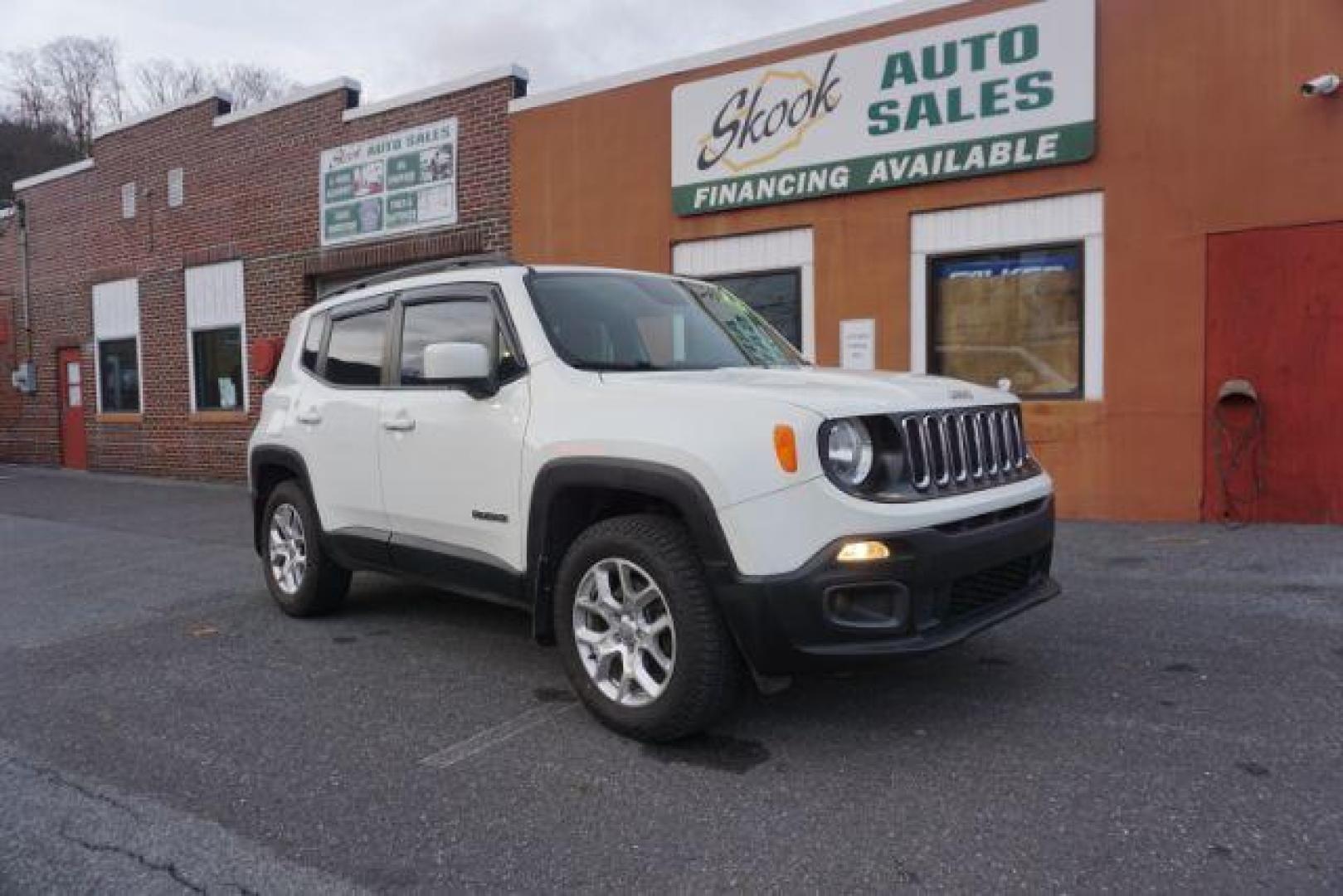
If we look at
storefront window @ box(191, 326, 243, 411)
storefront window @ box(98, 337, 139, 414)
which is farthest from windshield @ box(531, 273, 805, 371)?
storefront window @ box(98, 337, 139, 414)

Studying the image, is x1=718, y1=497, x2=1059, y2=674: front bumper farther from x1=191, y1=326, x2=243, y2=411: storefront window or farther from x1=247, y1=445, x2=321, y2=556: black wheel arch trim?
x1=191, y1=326, x2=243, y2=411: storefront window

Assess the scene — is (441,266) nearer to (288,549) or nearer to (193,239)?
(288,549)

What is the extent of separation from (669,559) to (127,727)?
2.40m

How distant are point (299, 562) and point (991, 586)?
3.89m

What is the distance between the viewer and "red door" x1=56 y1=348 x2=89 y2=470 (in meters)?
17.7

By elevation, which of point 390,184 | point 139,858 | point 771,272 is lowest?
point 139,858

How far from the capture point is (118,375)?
665 inches

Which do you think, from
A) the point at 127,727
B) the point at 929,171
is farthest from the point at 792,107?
the point at 127,727

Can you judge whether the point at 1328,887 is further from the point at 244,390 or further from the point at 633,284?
the point at 244,390

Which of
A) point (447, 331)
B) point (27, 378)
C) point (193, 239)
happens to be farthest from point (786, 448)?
point (27, 378)

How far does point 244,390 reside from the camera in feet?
47.4

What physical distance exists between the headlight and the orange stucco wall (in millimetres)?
5681

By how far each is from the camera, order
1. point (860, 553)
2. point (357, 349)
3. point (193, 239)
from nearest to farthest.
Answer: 1. point (860, 553)
2. point (357, 349)
3. point (193, 239)

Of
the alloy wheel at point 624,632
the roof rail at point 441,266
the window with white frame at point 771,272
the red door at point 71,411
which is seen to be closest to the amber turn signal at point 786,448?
the alloy wheel at point 624,632
